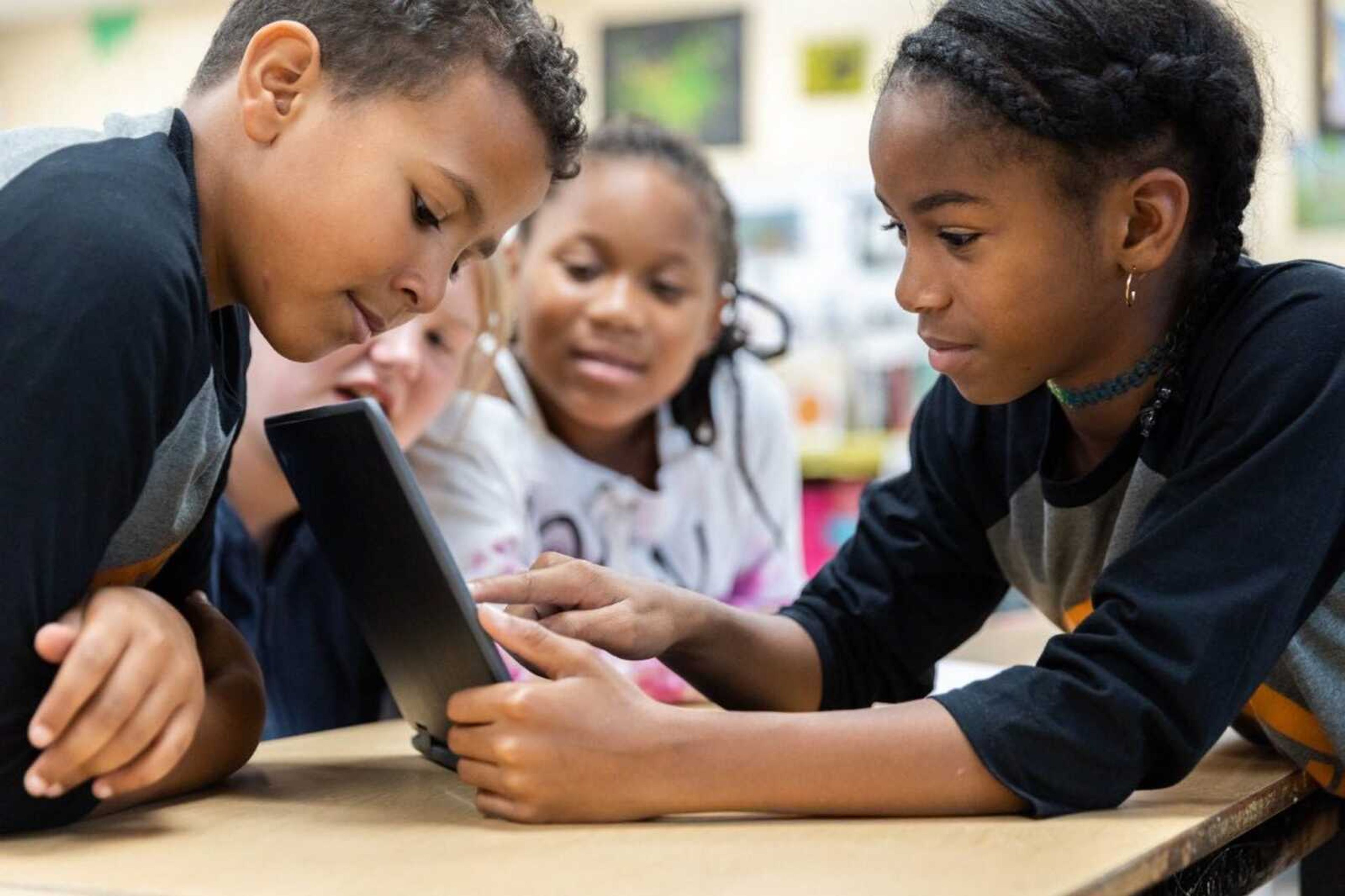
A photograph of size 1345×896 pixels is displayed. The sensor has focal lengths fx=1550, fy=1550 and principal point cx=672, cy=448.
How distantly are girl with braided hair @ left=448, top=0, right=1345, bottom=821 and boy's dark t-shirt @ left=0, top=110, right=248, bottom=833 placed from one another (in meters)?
0.20

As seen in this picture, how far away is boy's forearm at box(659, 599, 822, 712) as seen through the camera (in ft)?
3.23

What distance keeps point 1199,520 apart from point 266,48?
1.86ft

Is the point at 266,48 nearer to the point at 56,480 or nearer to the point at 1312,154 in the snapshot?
the point at 56,480

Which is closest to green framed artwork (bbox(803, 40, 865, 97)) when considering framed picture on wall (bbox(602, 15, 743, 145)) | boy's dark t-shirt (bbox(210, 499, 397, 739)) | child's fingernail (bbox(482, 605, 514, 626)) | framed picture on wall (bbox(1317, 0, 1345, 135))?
framed picture on wall (bbox(602, 15, 743, 145))

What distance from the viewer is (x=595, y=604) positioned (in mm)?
917

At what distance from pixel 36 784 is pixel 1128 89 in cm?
66

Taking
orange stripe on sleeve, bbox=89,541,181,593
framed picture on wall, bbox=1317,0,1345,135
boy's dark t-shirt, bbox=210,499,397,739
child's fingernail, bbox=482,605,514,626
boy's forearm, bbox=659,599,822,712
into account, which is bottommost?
boy's dark t-shirt, bbox=210,499,397,739

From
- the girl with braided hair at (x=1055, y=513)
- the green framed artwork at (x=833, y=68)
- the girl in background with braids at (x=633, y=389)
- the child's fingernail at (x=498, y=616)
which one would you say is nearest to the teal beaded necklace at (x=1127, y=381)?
the girl with braided hair at (x=1055, y=513)

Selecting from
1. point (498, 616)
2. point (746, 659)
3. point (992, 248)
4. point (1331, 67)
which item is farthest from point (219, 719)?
point (1331, 67)

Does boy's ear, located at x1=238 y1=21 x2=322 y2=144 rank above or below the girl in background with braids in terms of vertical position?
above

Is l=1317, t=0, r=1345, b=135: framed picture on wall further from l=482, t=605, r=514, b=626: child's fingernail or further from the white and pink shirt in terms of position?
l=482, t=605, r=514, b=626: child's fingernail

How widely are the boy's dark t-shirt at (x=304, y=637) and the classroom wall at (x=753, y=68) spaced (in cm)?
155

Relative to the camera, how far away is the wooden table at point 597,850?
646mm

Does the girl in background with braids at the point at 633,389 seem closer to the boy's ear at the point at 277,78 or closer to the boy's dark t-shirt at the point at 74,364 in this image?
the boy's ear at the point at 277,78
